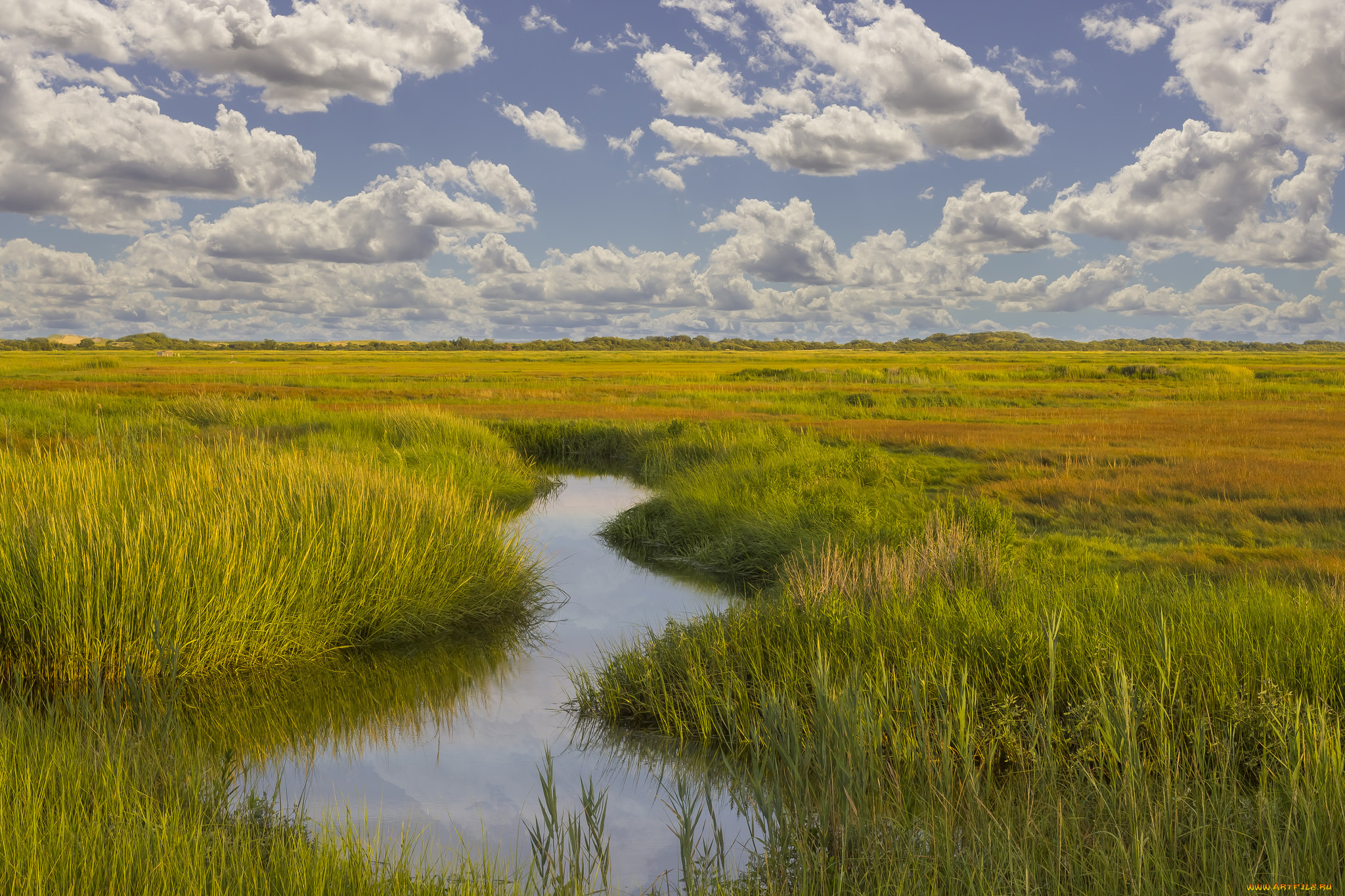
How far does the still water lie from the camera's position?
5.86m

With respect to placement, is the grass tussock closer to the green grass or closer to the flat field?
the green grass

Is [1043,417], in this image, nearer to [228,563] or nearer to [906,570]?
[906,570]

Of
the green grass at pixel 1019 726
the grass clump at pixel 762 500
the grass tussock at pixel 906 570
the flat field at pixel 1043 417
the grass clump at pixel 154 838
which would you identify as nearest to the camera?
the grass clump at pixel 154 838

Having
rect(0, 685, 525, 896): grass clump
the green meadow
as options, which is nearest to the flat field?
the green meadow

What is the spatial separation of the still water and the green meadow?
5.0 inches

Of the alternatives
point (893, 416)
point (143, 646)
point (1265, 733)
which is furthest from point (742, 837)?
point (893, 416)

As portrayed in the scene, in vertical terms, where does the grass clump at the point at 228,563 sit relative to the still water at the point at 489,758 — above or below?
above

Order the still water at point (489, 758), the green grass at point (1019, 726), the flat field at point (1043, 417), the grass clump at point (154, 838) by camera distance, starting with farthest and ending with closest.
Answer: the flat field at point (1043, 417) → the still water at point (489, 758) → the green grass at point (1019, 726) → the grass clump at point (154, 838)

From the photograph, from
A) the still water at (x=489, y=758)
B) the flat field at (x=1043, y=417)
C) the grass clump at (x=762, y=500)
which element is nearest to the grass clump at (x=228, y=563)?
the still water at (x=489, y=758)

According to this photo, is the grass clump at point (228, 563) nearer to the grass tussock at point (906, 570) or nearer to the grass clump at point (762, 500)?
the grass clump at point (762, 500)

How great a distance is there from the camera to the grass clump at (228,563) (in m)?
7.39

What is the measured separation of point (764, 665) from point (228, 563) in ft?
18.0

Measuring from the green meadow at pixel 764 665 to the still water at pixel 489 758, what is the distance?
13 centimetres

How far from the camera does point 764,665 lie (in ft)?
24.4
